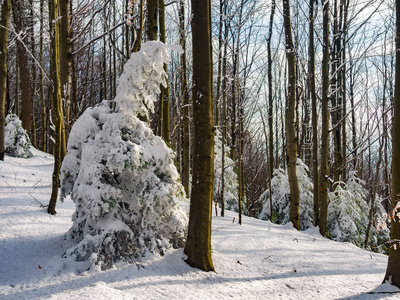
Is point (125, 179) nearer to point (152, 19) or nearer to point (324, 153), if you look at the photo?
point (152, 19)

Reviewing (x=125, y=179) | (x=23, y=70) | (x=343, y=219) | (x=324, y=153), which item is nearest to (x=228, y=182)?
(x=343, y=219)

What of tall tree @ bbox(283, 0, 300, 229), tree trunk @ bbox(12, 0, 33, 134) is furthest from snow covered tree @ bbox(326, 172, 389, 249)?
tree trunk @ bbox(12, 0, 33, 134)

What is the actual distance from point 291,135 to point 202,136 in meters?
4.83

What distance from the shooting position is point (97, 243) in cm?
332

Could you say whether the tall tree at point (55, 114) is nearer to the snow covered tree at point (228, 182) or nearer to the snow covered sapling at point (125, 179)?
the snow covered sapling at point (125, 179)

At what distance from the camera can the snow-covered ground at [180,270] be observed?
2.85m

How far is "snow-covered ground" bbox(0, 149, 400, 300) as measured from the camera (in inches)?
112

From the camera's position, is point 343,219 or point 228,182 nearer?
point 343,219

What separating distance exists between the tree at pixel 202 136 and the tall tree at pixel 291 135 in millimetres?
4675

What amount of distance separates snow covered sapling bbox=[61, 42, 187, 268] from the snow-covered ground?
23 cm

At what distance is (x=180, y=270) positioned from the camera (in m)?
3.53

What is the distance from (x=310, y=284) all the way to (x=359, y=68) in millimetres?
15751

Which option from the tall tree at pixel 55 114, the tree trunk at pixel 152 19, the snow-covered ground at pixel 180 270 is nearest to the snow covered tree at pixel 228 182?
the snow-covered ground at pixel 180 270

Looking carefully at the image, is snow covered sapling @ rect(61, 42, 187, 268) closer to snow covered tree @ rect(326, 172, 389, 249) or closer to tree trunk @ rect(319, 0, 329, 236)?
tree trunk @ rect(319, 0, 329, 236)
